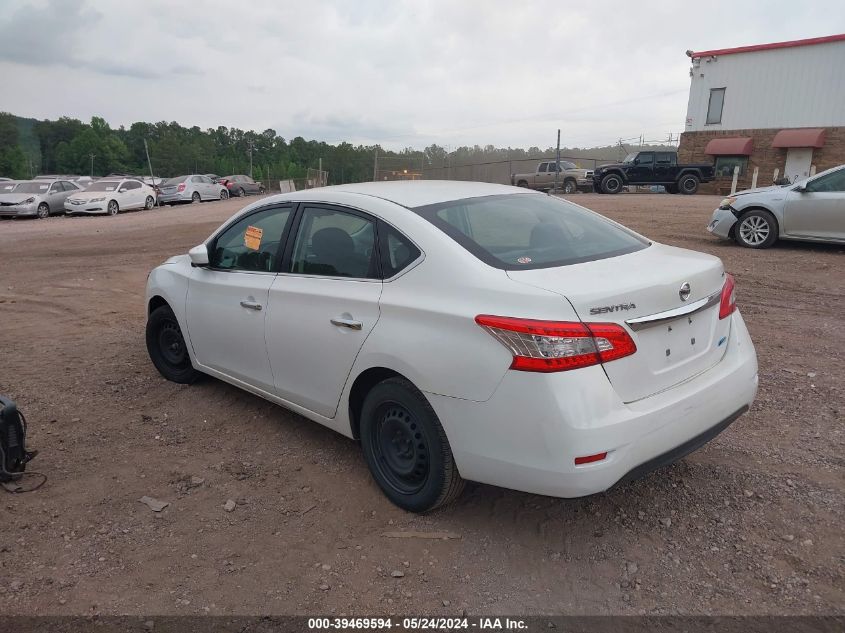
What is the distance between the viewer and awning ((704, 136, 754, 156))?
3088 centimetres

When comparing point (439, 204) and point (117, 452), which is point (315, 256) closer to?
point (439, 204)

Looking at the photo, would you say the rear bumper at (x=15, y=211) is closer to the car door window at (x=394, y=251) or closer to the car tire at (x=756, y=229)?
the car tire at (x=756, y=229)

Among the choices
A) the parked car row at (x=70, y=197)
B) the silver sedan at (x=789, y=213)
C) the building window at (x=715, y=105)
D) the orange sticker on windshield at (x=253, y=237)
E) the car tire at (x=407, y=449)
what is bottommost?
the parked car row at (x=70, y=197)

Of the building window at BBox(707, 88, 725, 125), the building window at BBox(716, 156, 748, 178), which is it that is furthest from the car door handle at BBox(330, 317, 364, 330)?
the building window at BBox(707, 88, 725, 125)

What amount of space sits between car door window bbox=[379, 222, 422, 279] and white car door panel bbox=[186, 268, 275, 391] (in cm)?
95

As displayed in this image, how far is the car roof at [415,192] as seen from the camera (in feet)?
11.7

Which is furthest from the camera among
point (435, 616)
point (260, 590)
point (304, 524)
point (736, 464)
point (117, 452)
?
point (117, 452)

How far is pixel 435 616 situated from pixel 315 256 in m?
2.04

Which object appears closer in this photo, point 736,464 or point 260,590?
point 260,590

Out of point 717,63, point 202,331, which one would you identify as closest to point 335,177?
point 717,63

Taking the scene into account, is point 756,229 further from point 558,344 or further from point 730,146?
point 730,146

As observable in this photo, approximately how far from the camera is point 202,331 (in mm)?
4590

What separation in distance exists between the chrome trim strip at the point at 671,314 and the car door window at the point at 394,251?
106 cm

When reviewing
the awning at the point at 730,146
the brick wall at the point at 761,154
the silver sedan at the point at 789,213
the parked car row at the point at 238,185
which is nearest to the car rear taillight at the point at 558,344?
the silver sedan at the point at 789,213
